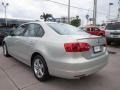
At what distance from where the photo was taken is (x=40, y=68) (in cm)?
403

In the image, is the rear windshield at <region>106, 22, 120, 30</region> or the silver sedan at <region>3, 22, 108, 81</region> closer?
the silver sedan at <region>3, 22, 108, 81</region>

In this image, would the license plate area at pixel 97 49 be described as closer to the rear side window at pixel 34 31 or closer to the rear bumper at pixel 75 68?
the rear bumper at pixel 75 68

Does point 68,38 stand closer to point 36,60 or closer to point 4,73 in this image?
point 36,60

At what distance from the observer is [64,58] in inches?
130

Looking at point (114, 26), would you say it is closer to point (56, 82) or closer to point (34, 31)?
point (34, 31)

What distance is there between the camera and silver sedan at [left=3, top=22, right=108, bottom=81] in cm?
326

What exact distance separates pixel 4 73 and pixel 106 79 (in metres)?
2.95

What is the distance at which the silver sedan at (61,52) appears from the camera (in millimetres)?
3262

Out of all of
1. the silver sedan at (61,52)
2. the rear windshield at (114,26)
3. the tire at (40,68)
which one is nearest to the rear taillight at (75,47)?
Answer: the silver sedan at (61,52)

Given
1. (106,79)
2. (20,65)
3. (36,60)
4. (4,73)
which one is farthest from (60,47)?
(20,65)

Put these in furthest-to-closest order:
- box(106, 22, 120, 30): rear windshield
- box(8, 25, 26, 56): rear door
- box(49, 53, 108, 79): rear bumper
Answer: box(106, 22, 120, 30): rear windshield < box(8, 25, 26, 56): rear door < box(49, 53, 108, 79): rear bumper

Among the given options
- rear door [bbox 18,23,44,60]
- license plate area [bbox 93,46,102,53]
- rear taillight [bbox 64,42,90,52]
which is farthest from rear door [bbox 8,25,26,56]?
license plate area [bbox 93,46,102,53]

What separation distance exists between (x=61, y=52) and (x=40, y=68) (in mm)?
972

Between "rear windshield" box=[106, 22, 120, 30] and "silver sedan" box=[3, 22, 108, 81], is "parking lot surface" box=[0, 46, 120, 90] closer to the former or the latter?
"silver sedan" box=[3, 22, 108, 81]
